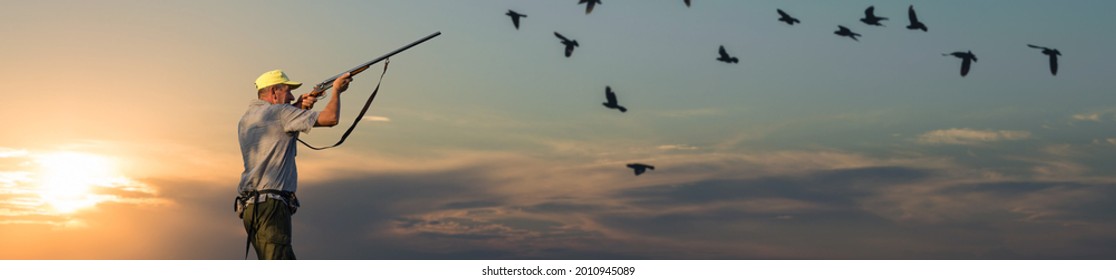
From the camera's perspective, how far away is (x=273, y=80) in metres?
14.1

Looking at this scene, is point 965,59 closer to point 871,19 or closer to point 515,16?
point 871,19

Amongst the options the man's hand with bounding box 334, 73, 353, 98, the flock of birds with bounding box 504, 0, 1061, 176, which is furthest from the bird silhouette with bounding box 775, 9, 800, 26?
the man's hand with bounding box 334, 73, 353, 98

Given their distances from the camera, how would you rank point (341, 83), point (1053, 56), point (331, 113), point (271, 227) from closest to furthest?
point (331, 113) → point (271, 227) → point (341, 83) → point (1053, 56)

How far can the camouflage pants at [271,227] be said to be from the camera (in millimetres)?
13539

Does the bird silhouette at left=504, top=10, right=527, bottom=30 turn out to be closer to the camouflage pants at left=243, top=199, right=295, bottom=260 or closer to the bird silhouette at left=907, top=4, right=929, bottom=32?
the bird silhouette at left=907, top=4, right=929, bottom=32

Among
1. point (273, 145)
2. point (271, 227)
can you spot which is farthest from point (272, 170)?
point (271, 227)

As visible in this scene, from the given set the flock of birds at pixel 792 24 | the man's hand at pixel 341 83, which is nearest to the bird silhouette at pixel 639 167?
the flock of birds at pixel 792 24

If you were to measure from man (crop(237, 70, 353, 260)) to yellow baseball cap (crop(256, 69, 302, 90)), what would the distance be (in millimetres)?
41

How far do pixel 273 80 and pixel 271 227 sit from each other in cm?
182

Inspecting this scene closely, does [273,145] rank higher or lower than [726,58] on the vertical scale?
lower

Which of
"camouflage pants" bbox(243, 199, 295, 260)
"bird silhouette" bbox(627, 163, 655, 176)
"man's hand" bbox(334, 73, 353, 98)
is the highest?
"bird silhouette" bbox(627, 163, 655, 176)

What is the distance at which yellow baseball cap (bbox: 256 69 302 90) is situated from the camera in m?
14.1
